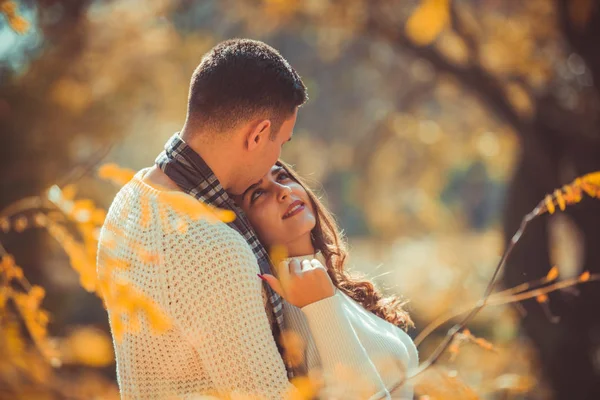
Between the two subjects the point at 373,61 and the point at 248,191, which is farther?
the point at 373,61

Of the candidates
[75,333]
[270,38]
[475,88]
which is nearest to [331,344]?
[75,333]

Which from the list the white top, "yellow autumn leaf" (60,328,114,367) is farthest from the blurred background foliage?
"yellow autumn leaf" (60,328,114,367)

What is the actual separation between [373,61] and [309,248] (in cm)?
718

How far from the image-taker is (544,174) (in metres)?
5.79

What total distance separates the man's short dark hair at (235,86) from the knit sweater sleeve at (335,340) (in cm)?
59

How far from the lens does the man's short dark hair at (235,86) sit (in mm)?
1936

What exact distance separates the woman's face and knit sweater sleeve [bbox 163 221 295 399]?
1.73 feet

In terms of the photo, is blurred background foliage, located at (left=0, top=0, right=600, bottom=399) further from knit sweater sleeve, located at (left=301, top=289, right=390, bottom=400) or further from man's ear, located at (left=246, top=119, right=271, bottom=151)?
man's ear, located at (left=246, top=119, right=271, bottom=151)

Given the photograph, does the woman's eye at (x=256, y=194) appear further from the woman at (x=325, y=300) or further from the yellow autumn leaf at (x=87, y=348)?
the yellow autumn leaf at (x=87, y=348)

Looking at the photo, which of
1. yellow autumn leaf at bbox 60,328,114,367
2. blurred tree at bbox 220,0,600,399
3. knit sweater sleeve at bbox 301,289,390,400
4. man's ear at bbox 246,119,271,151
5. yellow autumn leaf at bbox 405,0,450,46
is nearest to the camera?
yellow autumn leaf at bbox 60,328,114,367

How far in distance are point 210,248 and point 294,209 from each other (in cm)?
67

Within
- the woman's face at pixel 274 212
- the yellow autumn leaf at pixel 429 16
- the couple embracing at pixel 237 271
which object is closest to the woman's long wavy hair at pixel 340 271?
the couple embracing at pixel 237 271

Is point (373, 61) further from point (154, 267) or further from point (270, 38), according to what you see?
point (154, 267)

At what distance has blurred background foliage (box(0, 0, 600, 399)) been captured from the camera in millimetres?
5629
